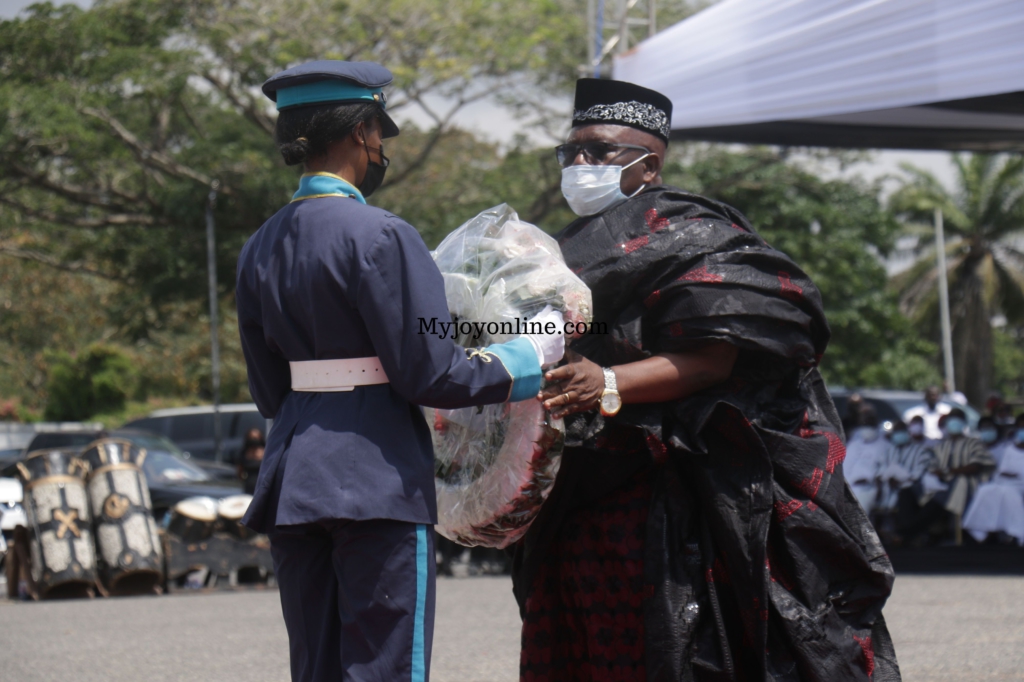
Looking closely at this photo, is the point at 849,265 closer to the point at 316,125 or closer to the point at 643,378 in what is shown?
the point at 643,378

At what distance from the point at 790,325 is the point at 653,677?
98 centimetres

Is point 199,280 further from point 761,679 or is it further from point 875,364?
point 875,364

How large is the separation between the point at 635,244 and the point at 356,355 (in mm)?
873

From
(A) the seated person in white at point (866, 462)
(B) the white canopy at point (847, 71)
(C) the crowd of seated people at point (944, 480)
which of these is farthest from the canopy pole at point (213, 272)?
(B) the white canopy at point (847, 71)

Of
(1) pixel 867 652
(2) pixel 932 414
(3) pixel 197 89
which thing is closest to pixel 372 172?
(1) pixel 867 652

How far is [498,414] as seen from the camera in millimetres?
2783

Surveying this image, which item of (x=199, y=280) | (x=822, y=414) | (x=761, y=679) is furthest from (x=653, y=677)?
(x=199, y=280)

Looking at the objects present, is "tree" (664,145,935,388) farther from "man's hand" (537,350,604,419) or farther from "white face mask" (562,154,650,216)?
"man's hand" (537,350,604,419)

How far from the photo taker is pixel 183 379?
32.2 meters

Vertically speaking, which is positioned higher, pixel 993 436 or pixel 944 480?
pixel 993 436

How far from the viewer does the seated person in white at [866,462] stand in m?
12.4

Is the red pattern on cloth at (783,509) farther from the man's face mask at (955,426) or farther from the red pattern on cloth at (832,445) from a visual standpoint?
the man's face mask at (955,426)

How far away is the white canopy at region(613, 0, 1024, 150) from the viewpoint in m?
4.75

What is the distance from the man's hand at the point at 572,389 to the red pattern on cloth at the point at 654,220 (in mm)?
455
